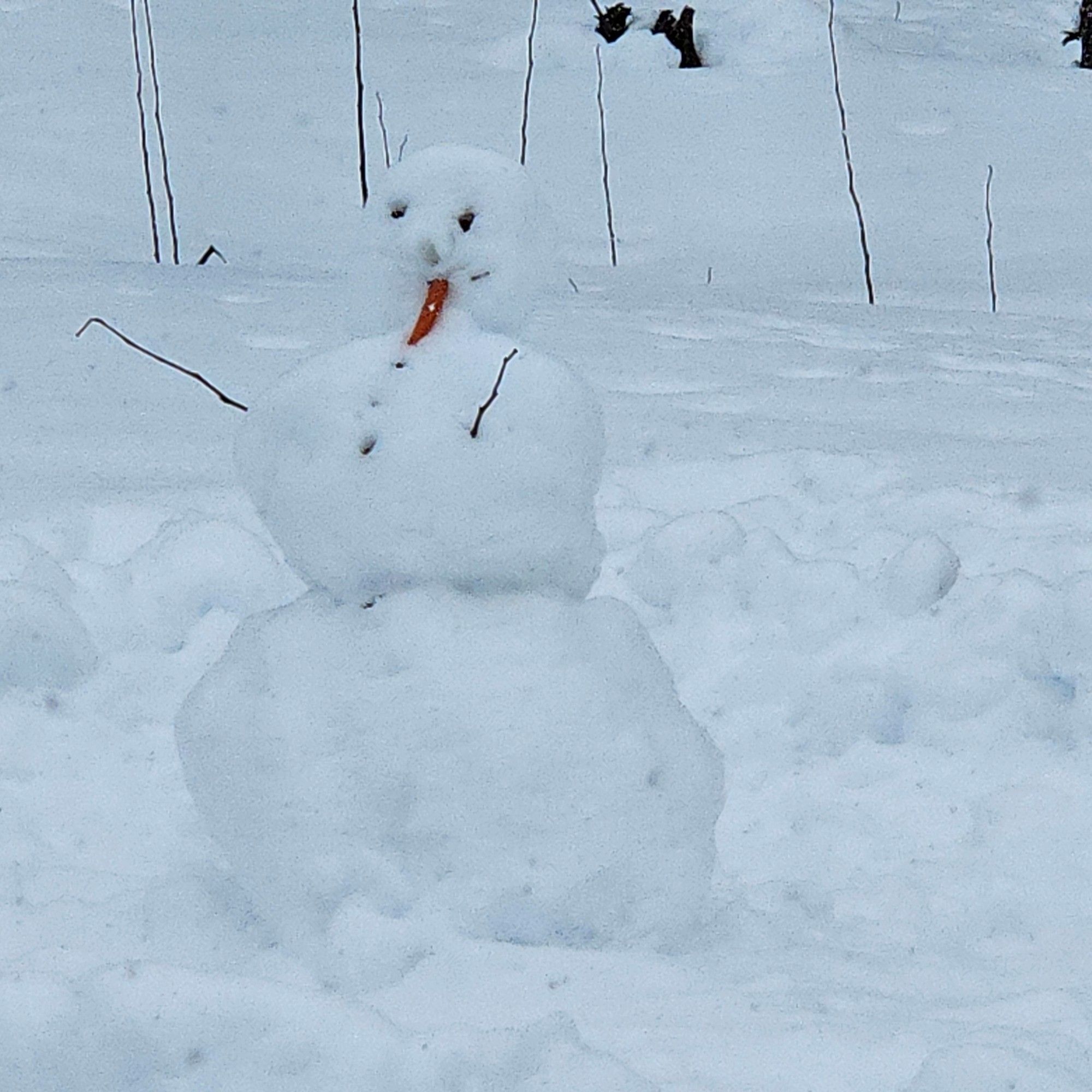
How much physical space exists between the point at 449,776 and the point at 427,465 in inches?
10.3

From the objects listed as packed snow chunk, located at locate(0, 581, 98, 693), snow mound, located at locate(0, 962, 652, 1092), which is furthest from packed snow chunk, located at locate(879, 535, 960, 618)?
snow mound, located at locate(0, 962, 652, 1092)

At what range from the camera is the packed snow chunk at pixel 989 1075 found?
4.14ft

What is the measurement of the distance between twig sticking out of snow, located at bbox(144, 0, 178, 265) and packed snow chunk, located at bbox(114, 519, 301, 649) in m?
1.60

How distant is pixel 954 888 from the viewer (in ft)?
5.72

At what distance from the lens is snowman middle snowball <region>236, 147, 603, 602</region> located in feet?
4.94

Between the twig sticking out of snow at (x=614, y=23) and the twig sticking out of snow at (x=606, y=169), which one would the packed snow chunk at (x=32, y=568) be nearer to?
the twig sticking out of snow at (x=606, y=169)

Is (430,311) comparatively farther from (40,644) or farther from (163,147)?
(163,147)

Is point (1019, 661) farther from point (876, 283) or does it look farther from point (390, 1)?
point (390, 1)

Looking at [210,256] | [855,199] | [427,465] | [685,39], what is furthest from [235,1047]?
[685,39]

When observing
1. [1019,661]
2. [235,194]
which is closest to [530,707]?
[1019,661]

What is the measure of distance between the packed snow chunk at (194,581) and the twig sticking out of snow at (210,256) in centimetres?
170

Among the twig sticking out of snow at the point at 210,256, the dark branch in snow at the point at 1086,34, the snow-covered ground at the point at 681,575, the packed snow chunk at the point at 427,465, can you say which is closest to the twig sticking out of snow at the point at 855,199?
the snow-covered ground at the point at 681,575

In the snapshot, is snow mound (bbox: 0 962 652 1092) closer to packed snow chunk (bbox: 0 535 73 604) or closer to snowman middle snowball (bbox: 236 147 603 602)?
snowman middle snowball (bbox: 236 147 603 602)

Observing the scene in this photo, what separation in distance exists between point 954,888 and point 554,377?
646 mm
